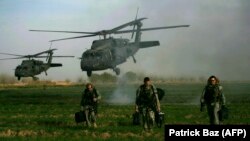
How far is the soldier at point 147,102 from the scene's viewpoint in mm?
19291

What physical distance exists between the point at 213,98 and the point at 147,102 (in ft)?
8.36

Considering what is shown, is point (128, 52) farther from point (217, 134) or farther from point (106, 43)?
point (217, 134)

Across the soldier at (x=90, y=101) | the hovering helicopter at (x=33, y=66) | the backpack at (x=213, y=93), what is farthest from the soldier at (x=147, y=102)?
the hovering helicopter at (x=33, y=66)

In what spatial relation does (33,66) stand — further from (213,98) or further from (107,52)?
(213,98)

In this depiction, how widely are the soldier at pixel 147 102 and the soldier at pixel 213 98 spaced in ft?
6.01

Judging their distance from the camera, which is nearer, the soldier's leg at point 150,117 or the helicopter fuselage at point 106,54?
the soldier's leg at point 150,117

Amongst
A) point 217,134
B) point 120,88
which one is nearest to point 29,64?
point 120,88

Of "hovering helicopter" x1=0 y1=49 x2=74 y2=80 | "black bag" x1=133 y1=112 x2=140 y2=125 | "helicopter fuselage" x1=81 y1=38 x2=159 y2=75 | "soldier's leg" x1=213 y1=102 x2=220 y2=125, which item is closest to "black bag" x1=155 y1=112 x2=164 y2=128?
"black bag" x1=133 y1=112 x2=140 y2=125

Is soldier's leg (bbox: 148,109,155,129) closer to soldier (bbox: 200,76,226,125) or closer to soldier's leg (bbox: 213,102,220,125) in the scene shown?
soldier (bbox: 200,76,226,125)

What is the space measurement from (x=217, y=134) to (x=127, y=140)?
5.16 m

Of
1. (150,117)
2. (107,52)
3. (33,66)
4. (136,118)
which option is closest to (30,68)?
(33,66)

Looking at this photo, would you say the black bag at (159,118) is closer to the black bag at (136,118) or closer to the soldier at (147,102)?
the soldier at (147,102)

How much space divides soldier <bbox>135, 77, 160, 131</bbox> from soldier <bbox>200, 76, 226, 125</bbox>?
1831 mm

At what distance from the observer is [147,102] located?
19.3 metres
